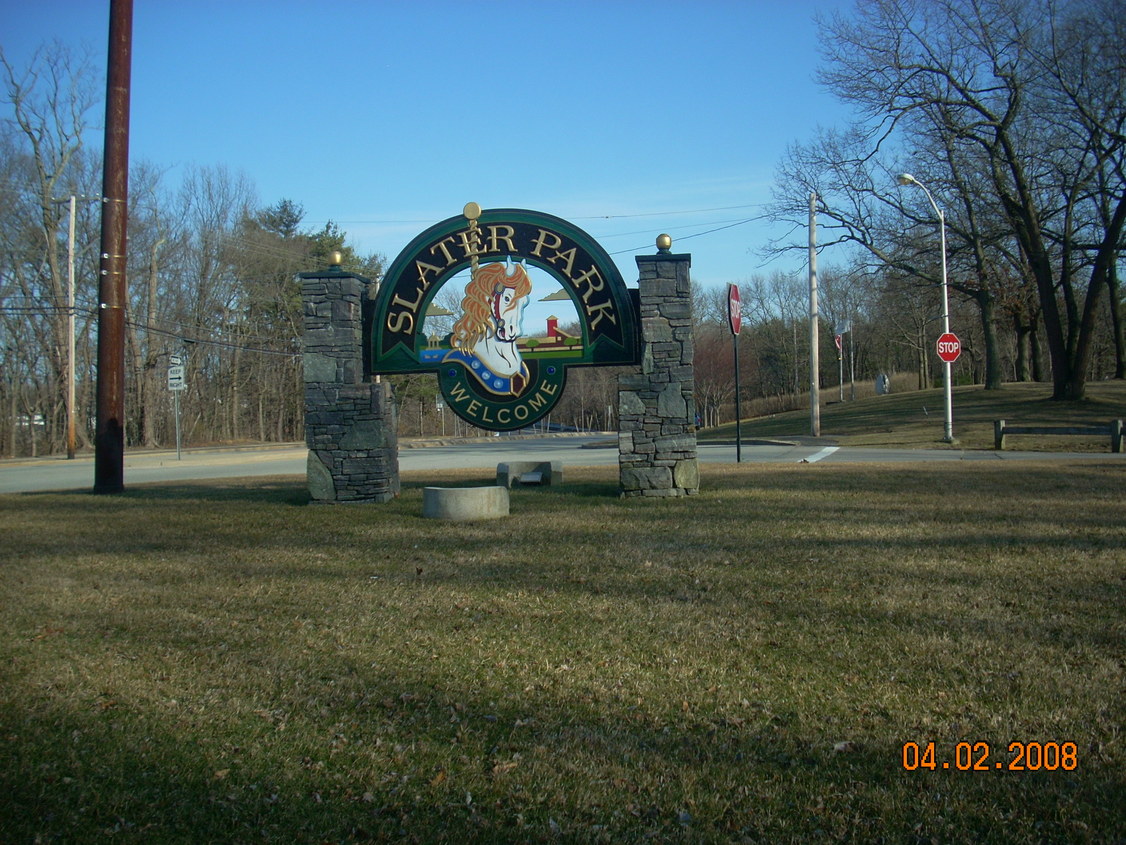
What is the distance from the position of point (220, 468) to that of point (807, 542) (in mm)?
18979

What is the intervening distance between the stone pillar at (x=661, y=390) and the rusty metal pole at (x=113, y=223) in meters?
8.73

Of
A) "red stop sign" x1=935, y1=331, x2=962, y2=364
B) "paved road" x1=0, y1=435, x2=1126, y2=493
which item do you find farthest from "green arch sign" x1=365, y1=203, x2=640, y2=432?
"red stop sign" x1=935, y1=331, x2=962, y2=364

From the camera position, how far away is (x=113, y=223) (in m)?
14.6

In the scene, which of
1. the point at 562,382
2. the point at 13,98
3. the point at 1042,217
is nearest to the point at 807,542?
the point at 562,382

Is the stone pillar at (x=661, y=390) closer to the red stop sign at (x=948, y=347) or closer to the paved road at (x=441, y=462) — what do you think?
the paved road at (x=441, y=462)

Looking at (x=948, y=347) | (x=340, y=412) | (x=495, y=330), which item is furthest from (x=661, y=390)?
(x=948, y=347)

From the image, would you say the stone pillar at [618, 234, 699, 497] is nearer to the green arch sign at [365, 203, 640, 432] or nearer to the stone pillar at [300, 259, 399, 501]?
the green arch sign at [365, 203, 640, 432]

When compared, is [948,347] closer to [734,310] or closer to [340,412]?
[734,310]

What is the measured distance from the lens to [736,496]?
1201 centimetres

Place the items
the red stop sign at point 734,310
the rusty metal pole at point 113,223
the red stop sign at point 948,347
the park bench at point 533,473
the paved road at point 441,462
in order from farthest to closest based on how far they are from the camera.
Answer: the red stop sign at point 948,347, the paved road at point 441,462, the red stop sign at point 734,310, the rusty metal pole at point 113,223, the park bench at point 533,473

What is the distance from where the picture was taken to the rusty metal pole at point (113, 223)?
1460cm

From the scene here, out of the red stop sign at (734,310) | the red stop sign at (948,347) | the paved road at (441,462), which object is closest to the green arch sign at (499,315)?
the red stop sign at (734,310)

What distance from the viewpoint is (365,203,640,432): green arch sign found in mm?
12406

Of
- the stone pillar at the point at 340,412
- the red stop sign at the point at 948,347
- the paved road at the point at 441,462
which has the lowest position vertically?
the paved road at the point at 441,462
